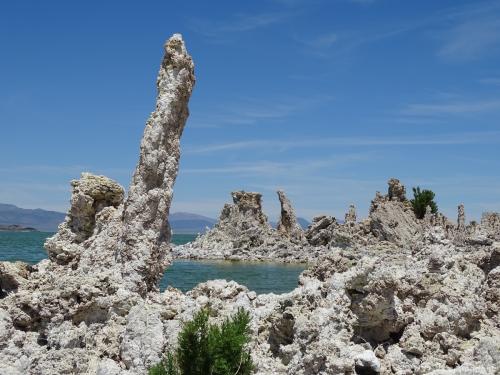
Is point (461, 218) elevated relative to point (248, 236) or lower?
elevated

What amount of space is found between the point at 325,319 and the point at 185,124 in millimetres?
5304

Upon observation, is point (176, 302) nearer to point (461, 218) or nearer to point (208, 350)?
point (208, 350)

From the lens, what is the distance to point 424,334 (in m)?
9.00

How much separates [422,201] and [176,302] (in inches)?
2191

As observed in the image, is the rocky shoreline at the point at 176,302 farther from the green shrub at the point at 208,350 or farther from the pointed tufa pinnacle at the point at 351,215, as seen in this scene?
the pointed tufa pinnacle at the point at 351,215

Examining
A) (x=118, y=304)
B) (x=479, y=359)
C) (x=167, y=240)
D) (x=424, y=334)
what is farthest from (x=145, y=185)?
(x=479, y=359)

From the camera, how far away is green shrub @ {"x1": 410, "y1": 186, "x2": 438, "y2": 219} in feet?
207

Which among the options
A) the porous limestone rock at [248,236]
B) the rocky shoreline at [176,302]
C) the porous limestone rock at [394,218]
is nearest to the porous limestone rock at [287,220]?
the porous limestone rock at [248,236]

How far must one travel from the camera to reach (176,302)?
10820 mm

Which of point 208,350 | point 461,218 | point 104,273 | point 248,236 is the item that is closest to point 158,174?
point 104,273

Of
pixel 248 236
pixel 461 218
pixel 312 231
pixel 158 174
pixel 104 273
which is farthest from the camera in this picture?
pixel 248 236

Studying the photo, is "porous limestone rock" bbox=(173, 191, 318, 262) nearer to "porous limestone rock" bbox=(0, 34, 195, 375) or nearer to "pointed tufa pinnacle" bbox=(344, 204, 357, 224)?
"pointed tufa pinnacle" bbox=(344, 204, 357, 224)

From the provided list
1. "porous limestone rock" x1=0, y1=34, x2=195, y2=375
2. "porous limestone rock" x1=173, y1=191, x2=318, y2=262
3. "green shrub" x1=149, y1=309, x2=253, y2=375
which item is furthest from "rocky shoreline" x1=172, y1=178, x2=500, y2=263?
"green shrub" x1=149, y1=309, x2=253, y2=375

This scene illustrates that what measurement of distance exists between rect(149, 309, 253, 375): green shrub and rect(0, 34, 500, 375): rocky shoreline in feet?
3.35
